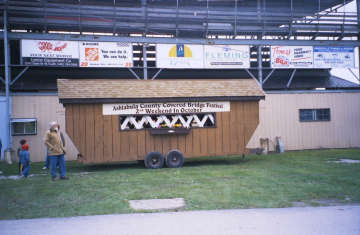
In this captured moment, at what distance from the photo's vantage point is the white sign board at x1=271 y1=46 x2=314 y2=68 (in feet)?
67.5

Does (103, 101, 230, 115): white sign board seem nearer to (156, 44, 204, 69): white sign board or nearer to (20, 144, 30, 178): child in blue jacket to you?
(20, 144, 30, 178): child in blue jacket

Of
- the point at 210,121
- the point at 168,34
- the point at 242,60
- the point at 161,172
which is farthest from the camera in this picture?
the point at 168,34

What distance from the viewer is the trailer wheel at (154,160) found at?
13125 mm

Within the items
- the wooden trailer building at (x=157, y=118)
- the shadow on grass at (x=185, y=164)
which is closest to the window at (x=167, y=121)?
the wooden trailer building at (x=157, y=118)

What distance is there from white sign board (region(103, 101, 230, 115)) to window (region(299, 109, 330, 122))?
7.94m

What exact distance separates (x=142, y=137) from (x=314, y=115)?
1153cm

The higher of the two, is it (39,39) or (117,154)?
(39,39)

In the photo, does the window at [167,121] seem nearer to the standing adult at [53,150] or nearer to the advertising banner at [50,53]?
the standing adult at [53,150]

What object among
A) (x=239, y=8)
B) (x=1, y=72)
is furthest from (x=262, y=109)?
(x=1, y=72)

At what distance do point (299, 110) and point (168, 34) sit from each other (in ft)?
29.4

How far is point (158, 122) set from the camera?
13.4 m

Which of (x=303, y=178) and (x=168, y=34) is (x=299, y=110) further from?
(x=303, y=178)

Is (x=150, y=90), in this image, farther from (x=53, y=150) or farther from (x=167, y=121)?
(x=53, y=150)

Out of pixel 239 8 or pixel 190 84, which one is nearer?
pixel 190 84
